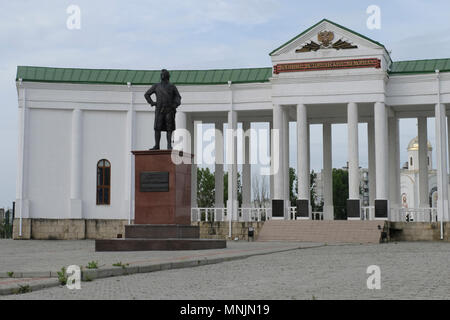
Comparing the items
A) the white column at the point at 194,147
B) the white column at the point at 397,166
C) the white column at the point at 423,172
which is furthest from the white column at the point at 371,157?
the white column at the point at 194,147

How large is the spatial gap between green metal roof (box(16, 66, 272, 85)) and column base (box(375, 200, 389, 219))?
9.75m

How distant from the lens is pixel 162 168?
74.8ft

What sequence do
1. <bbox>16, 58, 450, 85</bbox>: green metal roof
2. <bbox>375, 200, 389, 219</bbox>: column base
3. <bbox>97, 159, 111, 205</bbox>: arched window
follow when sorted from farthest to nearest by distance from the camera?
<bbox>97, 159, 111, 205</bbox>: arched window
<bbox>16, 58, 450, 85</bbox>: green metal roof
<bbox>375, 200, 389, 219</bbox>: column base

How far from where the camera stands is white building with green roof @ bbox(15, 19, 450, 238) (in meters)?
34.8

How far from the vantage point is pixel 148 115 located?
38.3 meters

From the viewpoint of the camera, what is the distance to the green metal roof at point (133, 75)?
37.8 meters

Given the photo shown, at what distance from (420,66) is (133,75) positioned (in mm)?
16379

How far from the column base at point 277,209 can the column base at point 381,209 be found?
15.8ft

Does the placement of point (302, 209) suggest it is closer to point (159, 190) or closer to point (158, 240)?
point (159, 190)

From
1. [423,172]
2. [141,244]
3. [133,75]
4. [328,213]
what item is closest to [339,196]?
[328,213]

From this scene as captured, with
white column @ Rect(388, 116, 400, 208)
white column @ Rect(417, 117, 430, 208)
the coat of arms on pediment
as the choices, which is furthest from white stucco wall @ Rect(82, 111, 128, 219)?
white column @ Rect(417, 117, 430, 208)

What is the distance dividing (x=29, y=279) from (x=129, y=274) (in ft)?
7.84

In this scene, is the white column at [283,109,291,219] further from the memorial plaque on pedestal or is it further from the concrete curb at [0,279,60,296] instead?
the concrete curb at [0,279,60,296]

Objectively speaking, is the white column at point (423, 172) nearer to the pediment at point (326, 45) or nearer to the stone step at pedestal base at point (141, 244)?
the pediment at point (326, 45)
